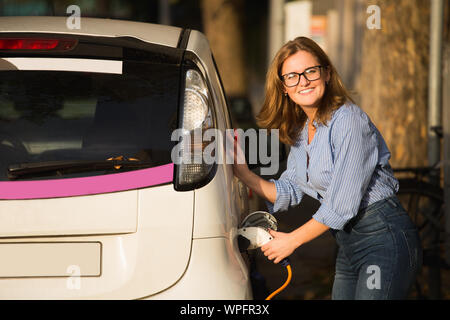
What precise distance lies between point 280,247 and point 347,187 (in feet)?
1.22

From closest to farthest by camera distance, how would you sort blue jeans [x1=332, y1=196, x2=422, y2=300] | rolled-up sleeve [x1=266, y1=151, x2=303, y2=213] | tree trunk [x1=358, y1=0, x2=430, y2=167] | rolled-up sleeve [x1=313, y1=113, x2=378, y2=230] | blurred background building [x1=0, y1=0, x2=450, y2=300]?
1. rolled-up sleeve [x1=313, y1=113, x2=378, y2=230]
2. blue jeans [x1=332, y1=196, x2=422, y2=300]
3. rolled-up sleeve [x1=266, y1=151, x2=303, y2=213]
4. blurred background building [x1=0, y1=0, x2=450, y2=300]
5. tree trunk [x1=358, y1=0, x2=430, y2=167]

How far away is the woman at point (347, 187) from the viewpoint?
2.94 m

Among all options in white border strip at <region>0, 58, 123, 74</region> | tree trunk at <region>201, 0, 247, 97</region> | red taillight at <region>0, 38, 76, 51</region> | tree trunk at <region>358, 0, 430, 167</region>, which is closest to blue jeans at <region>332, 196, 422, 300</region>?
white border strip at <region>0, 58, 123, 74</region>

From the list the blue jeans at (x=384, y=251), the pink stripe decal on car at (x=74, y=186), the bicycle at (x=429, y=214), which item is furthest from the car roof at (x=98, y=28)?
the bicycle at (x=429, y=214)

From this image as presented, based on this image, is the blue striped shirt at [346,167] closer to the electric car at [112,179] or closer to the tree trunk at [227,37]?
the electric car at [112,179]

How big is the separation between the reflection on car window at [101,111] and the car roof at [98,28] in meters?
0.24

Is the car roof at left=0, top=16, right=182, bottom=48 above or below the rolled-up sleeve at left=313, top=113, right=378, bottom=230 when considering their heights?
above

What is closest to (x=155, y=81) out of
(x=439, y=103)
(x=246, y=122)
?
(x=439, y=103)

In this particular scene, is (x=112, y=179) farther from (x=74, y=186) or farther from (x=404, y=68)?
(x=404, y=68)

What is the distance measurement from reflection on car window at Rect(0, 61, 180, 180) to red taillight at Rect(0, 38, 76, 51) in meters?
0.10

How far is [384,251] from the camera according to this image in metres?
3.02

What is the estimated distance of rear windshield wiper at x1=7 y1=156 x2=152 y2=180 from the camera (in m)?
2.68

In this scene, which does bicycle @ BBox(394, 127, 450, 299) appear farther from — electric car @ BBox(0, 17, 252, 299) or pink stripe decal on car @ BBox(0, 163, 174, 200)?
pink stripe decal on car @ BBox(0, 163, 174, 200)

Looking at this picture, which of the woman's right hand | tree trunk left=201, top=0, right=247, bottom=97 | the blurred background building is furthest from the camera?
tree trunk left=201, top=0, right=247, bottom=97
